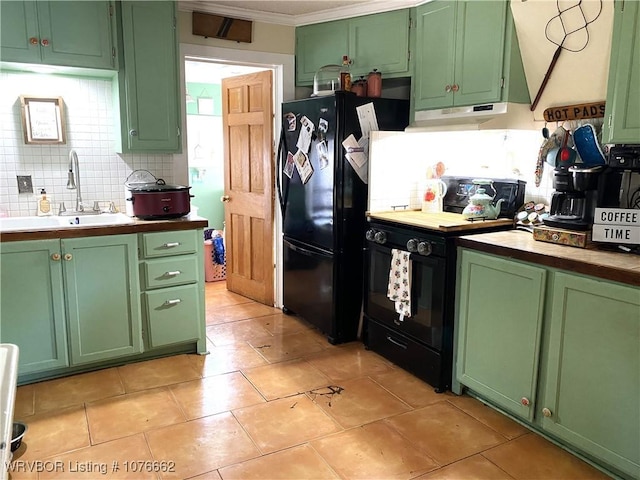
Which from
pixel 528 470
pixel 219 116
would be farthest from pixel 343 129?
pixel 219 116

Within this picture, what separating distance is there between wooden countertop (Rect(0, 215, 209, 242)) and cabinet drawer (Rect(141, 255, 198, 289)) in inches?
7.8

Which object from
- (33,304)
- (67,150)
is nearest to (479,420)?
(33,304)

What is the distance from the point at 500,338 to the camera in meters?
2.43

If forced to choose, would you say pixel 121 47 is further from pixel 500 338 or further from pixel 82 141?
pixel 500 338

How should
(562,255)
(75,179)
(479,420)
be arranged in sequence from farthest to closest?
1. (75,179)
2. (479,420)
3. (562,255)

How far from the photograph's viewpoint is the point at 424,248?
8.98 ft

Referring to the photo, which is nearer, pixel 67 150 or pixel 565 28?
pixel 565 28

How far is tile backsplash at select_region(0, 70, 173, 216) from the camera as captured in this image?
306cm

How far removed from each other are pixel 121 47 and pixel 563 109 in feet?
8.41

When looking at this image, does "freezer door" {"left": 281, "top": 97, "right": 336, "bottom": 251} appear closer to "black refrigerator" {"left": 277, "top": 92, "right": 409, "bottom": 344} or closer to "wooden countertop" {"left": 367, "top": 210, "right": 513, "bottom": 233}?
"black refrigerator" {"left": 277, "top": 92, "right": 409, "bottom": 344}

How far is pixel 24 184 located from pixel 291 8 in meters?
2.18

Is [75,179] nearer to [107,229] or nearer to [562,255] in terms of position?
[107,229]

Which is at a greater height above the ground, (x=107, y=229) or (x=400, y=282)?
(x=107, y=229)

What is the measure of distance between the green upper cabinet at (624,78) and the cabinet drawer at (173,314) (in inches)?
96.7
